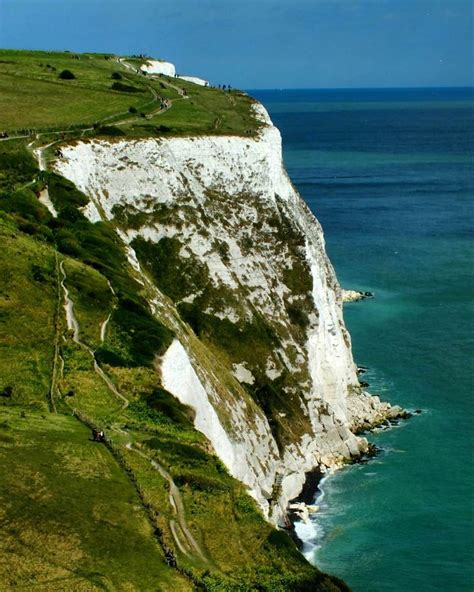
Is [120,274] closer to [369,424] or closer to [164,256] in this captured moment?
[164,256]

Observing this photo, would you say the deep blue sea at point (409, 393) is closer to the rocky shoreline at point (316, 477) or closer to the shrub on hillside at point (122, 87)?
the rocky shoreline at point (316, 477)

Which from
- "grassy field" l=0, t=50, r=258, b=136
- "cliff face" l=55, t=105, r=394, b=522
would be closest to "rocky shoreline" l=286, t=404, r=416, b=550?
"cliff face" l=55, t=105, r=394, b=522

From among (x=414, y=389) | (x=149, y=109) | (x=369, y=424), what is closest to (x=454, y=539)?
(x=369, y=424)

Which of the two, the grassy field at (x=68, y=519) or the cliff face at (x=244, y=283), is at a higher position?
the cliff face at (x=244, y=283)

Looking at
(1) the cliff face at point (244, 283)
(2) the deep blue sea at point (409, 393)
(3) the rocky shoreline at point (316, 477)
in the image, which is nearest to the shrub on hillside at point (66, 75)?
(1) the cliff face at point (244, 283)

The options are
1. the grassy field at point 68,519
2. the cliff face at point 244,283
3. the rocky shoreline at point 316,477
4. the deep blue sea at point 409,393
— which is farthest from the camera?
the cliff face at point 244,283

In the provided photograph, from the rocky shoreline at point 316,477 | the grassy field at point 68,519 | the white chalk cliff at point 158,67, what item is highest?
the white chalk cliff at point 158,67
